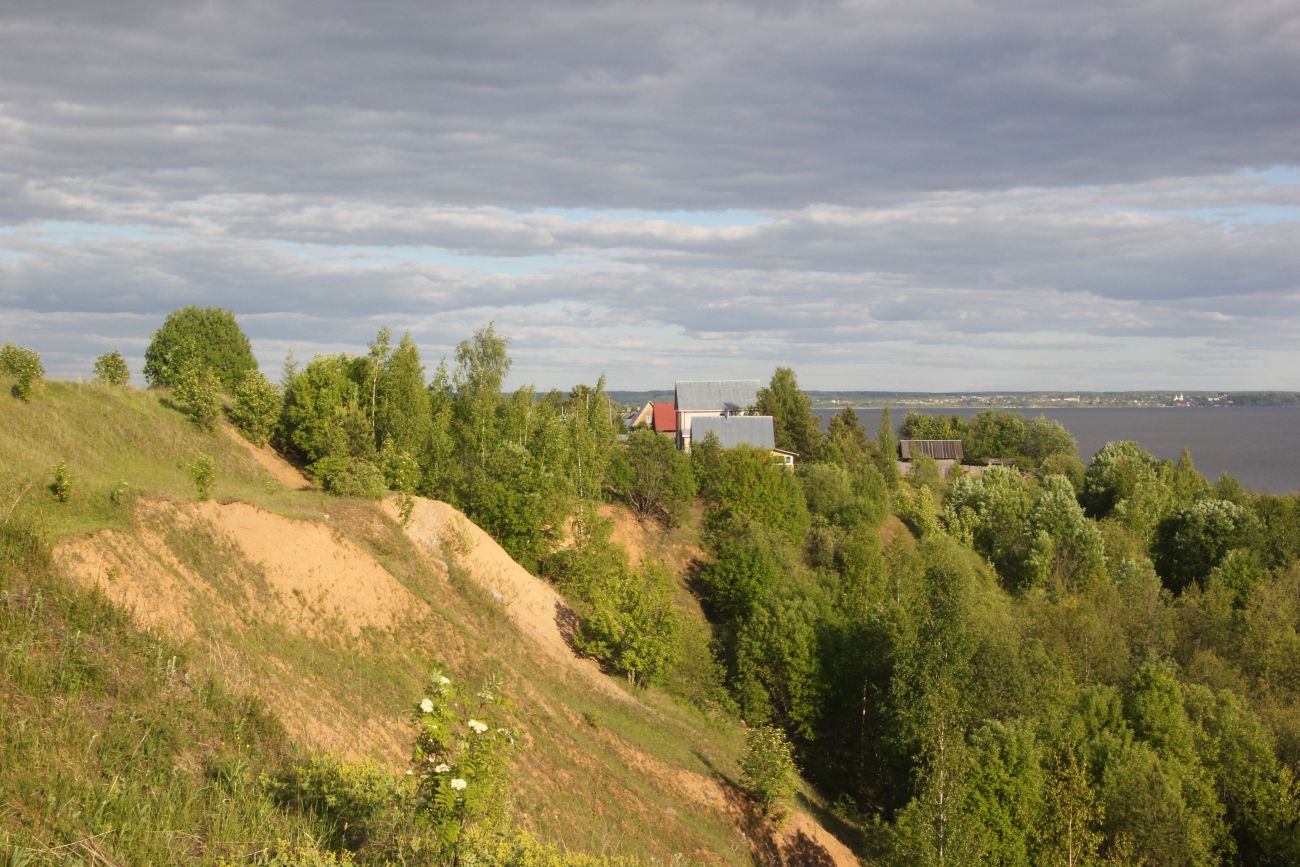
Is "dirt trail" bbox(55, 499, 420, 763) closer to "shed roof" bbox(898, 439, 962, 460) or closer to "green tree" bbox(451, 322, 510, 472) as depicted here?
"green tree" bbox(451, 322, 510, 472)

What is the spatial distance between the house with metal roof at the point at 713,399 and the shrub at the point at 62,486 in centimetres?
7004

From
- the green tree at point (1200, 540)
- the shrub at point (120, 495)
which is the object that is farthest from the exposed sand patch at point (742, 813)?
the green tree at point (1200, 540)

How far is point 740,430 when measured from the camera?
7969 centimetres

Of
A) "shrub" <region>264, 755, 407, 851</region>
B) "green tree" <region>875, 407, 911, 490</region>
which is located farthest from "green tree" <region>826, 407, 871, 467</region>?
"shrub" <region>264, 755, 407, 851</region>

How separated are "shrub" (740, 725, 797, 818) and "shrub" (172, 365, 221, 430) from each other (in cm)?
2573

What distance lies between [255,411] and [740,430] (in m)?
44.2

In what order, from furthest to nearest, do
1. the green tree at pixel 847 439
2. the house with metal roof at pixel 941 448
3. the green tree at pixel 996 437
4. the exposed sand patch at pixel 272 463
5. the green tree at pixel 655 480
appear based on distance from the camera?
the green tree at pixel 996 437 < the house with metal roof at pixel 941 448 < the green tree at pixel 847 439 < the green tree at pixel 655 480 < the exposed sand patch at pixel 272 463

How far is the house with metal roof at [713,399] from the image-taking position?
9444cm

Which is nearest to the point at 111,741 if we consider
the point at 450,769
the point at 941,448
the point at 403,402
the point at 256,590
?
the point at 450,769

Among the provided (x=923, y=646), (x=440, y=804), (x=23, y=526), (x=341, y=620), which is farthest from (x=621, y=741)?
(x=440, y=804)

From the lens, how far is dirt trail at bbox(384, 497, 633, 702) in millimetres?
36406

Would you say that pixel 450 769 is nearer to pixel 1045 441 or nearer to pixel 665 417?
pixel 665 417

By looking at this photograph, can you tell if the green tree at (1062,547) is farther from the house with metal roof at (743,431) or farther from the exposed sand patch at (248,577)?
the exposed sand patch at (248,577)

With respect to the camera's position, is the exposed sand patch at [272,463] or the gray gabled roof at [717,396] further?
the gray gabled roof at [717,396]
